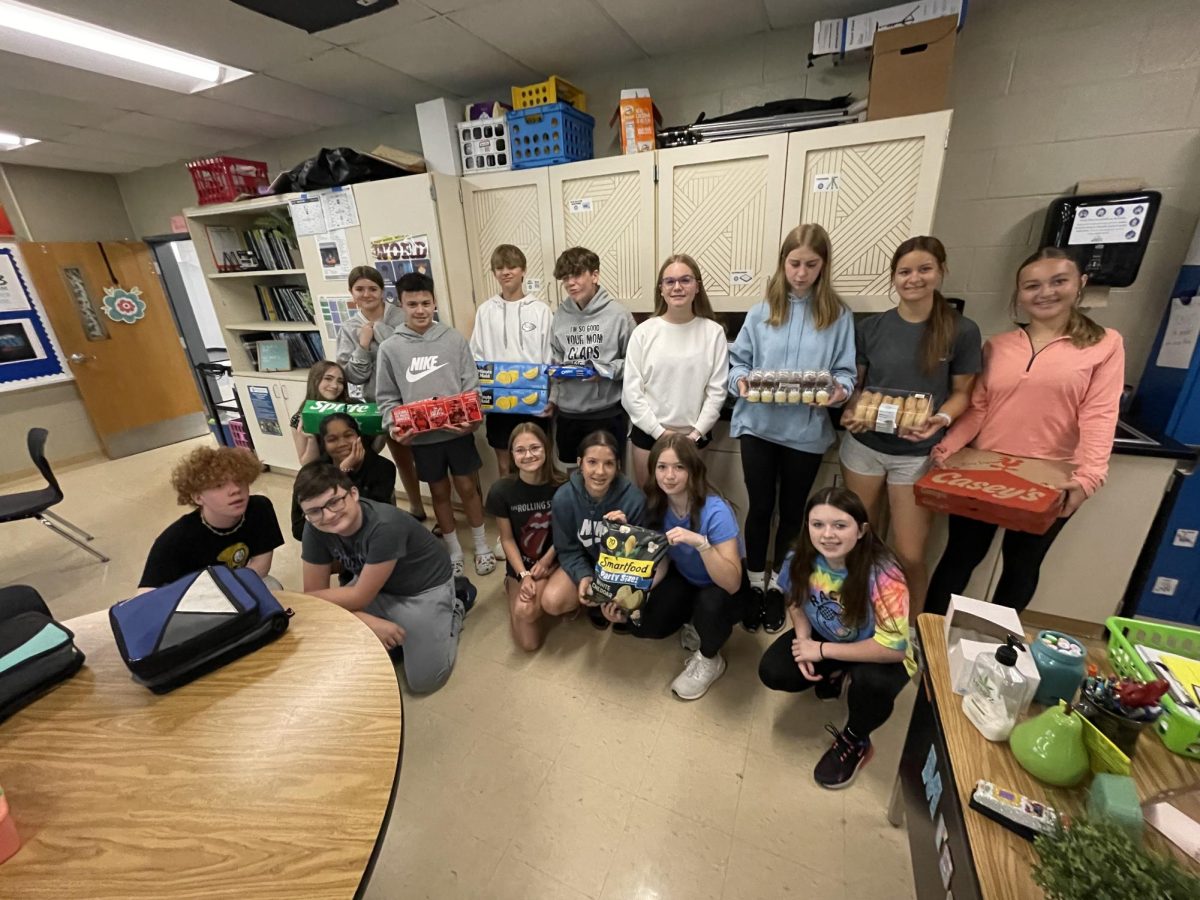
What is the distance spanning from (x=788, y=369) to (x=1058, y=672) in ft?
4.19

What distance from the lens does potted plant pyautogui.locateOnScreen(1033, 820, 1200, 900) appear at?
520 millimetres

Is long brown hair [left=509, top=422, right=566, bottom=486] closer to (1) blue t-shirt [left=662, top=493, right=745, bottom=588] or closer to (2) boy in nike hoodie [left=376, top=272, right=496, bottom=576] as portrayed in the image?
(2) boy in nike hoodie [left=376, top=272, right=496, bottom=576]

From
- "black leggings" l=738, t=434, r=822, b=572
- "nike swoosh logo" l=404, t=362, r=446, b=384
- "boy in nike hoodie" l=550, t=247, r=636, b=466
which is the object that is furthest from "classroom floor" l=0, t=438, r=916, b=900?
"nike swoosh logo" l=404, t=362, r=446, b=384

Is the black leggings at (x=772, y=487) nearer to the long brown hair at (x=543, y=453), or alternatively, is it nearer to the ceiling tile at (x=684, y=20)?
the long brown hair at (x=543, y=453)

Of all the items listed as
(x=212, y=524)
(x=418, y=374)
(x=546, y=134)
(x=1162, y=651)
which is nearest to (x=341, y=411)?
(x=418, y=374)

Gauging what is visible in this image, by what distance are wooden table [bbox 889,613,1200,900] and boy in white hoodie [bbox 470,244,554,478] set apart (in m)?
1.91

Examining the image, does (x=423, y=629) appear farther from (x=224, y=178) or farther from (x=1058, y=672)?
(x=224, y=178)

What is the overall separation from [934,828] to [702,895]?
0.62m

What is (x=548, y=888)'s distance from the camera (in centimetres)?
129

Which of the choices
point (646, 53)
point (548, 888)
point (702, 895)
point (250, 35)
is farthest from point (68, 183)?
point (702, 895)

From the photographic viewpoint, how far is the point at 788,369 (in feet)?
6.35

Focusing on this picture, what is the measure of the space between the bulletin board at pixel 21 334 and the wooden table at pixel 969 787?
676cm

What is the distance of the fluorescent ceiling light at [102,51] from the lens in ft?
6.57

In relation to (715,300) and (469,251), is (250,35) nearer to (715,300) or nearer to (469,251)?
(469,251)
